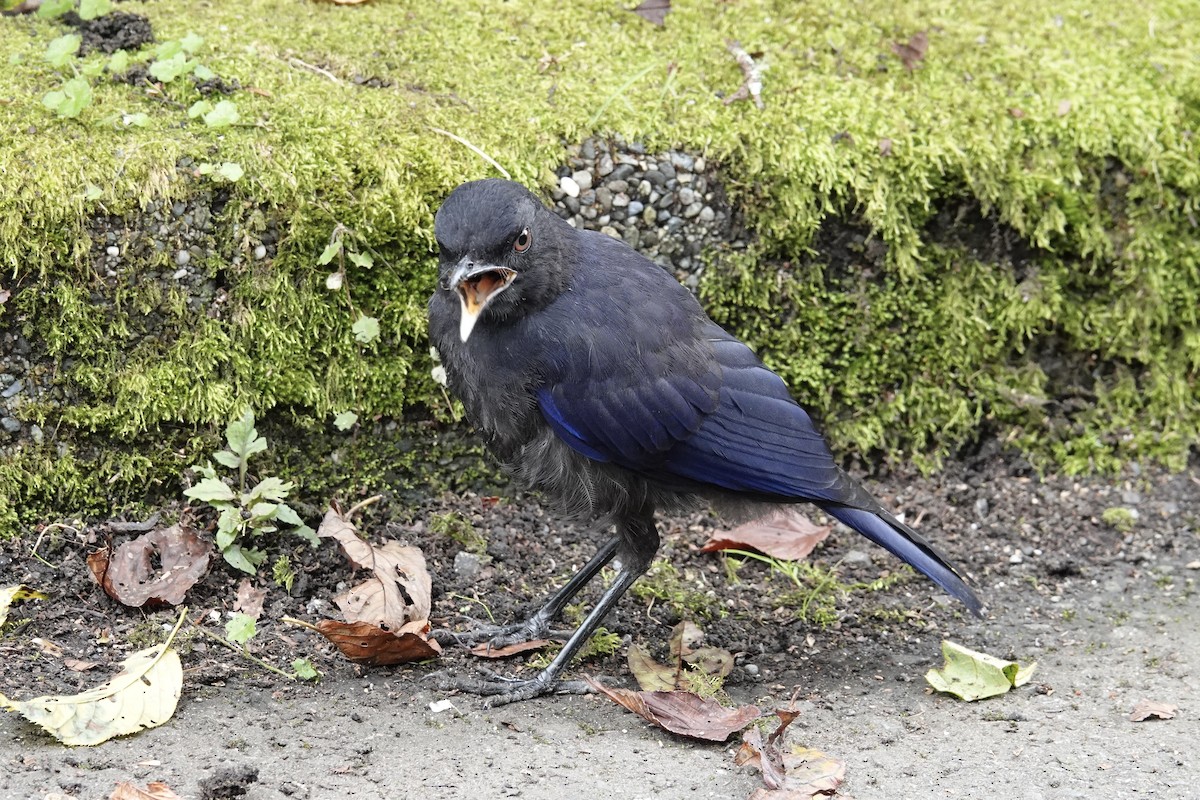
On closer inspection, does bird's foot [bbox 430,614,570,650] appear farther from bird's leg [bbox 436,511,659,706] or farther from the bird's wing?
the bird's wing

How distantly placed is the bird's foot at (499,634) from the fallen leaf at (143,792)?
123 centimetres

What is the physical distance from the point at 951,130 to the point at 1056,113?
0.51 metres

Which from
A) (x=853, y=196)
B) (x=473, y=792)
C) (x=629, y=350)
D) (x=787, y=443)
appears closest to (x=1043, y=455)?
(x=853, y=196)

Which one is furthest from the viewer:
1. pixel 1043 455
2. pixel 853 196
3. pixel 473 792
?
pixel 1043 455

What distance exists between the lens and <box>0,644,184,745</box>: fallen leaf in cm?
319

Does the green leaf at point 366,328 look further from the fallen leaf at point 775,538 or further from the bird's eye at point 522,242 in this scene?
the fallen leaf at point 775,538

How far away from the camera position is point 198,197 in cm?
424

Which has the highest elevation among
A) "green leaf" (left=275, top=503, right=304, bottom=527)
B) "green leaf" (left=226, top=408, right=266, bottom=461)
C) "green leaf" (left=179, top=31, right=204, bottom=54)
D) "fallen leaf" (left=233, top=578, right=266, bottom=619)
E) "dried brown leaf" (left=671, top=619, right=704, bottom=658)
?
"green leaf" (left=179, top=31, right=204, bottom=54)

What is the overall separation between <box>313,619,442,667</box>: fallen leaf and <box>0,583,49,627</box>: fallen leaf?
84 cm

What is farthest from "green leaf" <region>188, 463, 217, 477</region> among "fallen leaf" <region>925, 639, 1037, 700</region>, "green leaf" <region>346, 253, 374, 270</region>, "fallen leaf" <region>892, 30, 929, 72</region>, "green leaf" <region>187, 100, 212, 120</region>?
"fallen leaf" <region>892, 30, 929, 72</region>

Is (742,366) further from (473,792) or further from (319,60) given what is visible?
(319,60)

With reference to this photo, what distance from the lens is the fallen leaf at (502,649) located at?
4059 mm

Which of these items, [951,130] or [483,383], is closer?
[483,383]

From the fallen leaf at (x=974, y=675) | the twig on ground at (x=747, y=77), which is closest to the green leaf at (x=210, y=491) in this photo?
the fallen leaf at (x=974, y=675)
